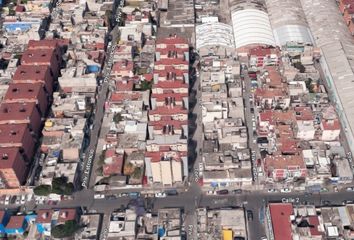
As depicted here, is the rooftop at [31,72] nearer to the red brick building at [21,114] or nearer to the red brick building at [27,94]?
the red brick building at [27,94]

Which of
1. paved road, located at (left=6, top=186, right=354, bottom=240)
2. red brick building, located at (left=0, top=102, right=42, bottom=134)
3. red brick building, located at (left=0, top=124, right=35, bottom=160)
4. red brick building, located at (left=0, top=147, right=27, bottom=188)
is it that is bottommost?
paved road, located at (left=6, top=186, right=354, bottom=240)

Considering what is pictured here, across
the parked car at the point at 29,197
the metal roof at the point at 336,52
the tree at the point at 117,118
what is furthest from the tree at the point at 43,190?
the metal roof at the point at 336,52

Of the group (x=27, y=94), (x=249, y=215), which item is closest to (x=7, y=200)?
(x=27, y=94)

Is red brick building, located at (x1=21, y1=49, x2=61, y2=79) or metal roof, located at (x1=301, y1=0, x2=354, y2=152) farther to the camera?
red brick building, located at (x1=21, y1=49, x2=61, y2=79)

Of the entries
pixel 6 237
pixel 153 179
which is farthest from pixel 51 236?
pixel 153 179

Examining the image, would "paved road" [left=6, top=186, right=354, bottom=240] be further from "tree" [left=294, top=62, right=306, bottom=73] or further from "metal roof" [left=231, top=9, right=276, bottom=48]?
"metal roof" [left=231, top=9, right=276, bottom=48]

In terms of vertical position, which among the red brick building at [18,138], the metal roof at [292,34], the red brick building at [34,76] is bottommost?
the red brick building at [18,138]

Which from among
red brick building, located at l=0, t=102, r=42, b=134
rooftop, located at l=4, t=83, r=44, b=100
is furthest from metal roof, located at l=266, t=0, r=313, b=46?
red brick building, located at l=0, t=102, r=42, b=134

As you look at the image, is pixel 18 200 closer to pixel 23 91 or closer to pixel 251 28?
pixel 23 91

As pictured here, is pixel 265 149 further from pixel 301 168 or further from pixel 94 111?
pixel 94 111
